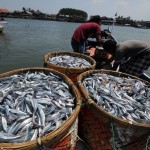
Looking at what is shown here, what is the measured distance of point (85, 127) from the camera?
3.12 meters

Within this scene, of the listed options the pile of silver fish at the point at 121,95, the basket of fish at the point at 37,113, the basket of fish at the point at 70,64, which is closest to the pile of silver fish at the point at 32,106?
the basket of fish at the point at 37,113

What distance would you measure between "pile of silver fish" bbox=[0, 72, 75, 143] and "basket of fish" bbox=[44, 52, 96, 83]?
719 mm

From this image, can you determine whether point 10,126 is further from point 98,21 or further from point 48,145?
point 98,21

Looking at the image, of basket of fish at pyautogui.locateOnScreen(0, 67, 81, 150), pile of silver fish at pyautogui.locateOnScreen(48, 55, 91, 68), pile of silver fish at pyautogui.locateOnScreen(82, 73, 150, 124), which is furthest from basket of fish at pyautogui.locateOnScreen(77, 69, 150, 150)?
pile of silver fish at pyautogui.locateOnScreen(48, 55, 91, 68)

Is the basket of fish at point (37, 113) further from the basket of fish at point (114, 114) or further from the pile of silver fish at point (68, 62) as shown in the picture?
the pile of silver fish at point (68, 62)

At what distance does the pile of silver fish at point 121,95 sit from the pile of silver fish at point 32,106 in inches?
20.5

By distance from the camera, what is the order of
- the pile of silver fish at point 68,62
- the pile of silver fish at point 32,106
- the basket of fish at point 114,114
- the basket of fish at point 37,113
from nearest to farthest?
the basket of fish at point 37,113 → the pile of silver fish at point 32,106 → the basket of fish at point 114,114 → the pile of silver fish at point 68,62

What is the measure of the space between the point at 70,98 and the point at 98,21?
437cm

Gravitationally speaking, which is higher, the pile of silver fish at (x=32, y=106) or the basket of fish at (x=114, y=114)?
the pile of silver fish at (x=32, y=106)

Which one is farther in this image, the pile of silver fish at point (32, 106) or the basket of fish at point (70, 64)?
the basket of fish at point (70, 64)

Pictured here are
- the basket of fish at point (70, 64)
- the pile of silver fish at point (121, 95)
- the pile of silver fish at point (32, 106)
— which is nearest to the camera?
the pile of silver fish at point (32, 106)

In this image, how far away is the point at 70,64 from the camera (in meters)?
5.22

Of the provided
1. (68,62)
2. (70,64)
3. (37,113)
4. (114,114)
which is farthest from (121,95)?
(68,62)

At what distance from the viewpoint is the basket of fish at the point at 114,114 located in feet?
8.59
